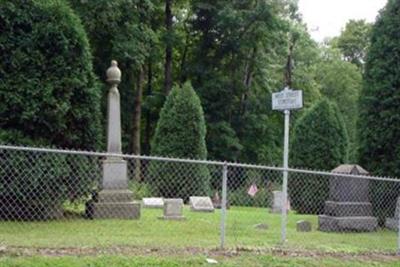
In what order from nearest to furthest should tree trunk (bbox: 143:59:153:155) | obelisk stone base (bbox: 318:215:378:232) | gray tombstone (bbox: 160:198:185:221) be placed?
gray tombstone (bbox: 160:198:185:221), obelisk stone base (bbox: 318:215:378:232), tree trunk (bbox: 143:59:153:155)

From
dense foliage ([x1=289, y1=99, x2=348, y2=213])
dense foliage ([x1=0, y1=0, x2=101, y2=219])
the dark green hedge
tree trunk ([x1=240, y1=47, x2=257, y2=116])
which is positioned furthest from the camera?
tree trunk ([x1=240, y1=47, x2=257, y2=116])

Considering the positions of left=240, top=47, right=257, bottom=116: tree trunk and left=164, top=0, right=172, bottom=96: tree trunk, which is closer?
left=164, top=0, right=172, bottom=96: tree trunk

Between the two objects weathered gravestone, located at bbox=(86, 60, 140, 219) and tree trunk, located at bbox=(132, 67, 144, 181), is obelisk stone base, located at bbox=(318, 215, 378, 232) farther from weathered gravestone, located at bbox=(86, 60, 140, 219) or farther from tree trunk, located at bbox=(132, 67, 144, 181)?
tree trunk, located at bbox=(132, 67, 144, 181)

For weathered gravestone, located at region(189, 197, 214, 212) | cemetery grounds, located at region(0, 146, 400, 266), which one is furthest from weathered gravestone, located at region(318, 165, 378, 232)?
weathered gravestone, located at region(189, 197, 214, 212)

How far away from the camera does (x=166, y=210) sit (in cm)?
1245

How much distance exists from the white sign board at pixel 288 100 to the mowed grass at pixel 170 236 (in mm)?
2138

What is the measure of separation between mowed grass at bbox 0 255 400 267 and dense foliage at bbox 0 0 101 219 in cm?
392

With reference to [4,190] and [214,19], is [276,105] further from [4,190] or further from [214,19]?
[214,19]

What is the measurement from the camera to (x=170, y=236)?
9367 millimetres

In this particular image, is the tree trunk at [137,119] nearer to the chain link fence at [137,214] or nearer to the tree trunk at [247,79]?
the tree trunk at [247,79]

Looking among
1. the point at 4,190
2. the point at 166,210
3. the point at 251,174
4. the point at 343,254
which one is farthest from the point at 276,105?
the point at 251,174

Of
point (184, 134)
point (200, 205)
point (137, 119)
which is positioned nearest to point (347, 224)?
point (200, 205)

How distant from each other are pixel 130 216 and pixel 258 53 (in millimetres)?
23289

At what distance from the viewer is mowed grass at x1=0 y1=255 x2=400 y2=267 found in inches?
252
